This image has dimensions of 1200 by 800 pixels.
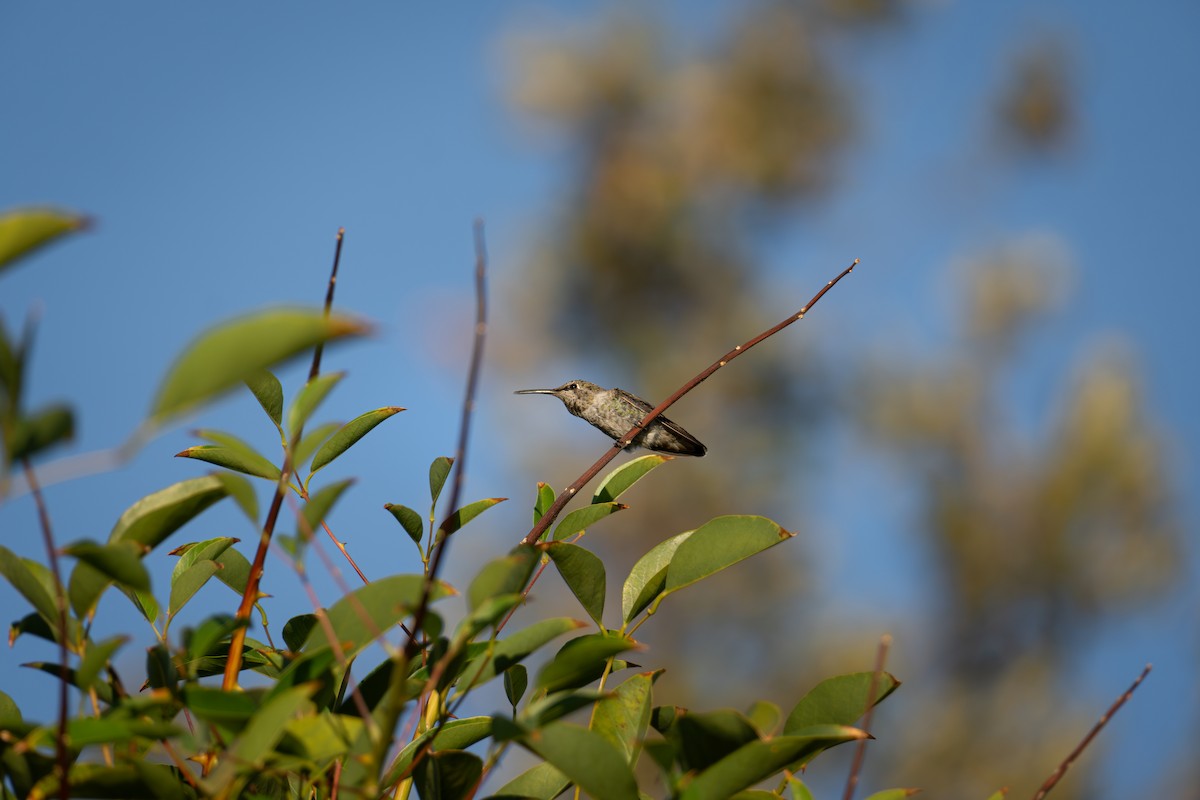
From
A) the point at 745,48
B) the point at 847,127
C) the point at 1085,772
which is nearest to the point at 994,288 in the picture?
the point at 847,127

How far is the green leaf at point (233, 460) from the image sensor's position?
86 centimetres

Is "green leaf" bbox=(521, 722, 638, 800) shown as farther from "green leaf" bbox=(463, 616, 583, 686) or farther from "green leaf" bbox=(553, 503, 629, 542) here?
"green leaf" bbox=(553, 503, 629, 542)

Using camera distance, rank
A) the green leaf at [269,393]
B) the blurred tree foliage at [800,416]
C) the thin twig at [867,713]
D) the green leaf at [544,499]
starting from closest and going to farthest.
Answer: the thin twig at [867,713] → the green leaf at [269,393] → the green leaf at [544,499] → the blurred tree foliage at [800,416]

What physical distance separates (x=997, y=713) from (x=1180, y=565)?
2.38 m

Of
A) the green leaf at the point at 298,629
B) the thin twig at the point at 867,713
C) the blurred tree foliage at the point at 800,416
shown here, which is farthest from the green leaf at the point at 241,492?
the blurred tree foliage at the point at 800,416

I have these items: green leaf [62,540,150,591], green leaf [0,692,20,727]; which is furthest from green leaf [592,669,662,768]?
green leaf [0,692,20,727]

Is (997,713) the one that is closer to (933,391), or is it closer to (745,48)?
(933,391)

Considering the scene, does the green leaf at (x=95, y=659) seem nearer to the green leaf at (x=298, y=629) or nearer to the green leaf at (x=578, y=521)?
the green leaf at (x=298, y=629)

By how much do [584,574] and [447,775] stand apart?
0.73 feet

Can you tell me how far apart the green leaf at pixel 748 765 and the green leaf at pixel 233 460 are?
441 millimetres

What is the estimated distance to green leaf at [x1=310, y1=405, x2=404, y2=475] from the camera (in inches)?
40.2

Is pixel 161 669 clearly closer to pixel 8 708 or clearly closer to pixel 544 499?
pixel 8 708

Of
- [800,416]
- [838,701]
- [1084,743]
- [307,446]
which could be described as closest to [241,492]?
[307,446]

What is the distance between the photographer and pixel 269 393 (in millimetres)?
975
